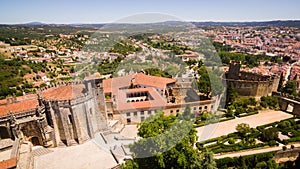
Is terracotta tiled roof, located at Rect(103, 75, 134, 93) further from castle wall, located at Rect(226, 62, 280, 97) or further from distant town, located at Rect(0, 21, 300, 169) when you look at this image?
castle wall, located at Rect(226, 62, 280, 97)

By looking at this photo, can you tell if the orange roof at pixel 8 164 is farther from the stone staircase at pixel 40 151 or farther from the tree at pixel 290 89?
the tree at pixel 290 89

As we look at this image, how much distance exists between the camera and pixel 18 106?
880 inches

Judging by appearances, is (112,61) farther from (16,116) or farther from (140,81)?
(16,116)

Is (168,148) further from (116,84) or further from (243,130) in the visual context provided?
(116,84)

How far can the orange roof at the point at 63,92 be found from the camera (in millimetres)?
21602

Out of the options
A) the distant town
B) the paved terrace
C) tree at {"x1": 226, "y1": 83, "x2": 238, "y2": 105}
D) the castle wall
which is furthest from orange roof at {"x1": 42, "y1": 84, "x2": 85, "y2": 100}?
the castle wall

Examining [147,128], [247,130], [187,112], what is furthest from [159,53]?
[147,128]

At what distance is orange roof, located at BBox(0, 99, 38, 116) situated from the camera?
21344 millimetres

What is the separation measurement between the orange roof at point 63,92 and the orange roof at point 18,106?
1.49m

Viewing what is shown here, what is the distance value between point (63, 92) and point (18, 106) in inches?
195

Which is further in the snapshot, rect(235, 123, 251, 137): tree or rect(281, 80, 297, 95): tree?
rect(281, 80, 297, 95): tree

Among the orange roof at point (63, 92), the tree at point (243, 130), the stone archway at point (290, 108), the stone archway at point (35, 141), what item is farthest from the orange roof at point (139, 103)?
the stone archway at point (290, 108)

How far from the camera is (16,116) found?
20.2m

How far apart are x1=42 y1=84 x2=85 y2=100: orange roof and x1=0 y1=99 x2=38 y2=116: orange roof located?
1487 millimetres
